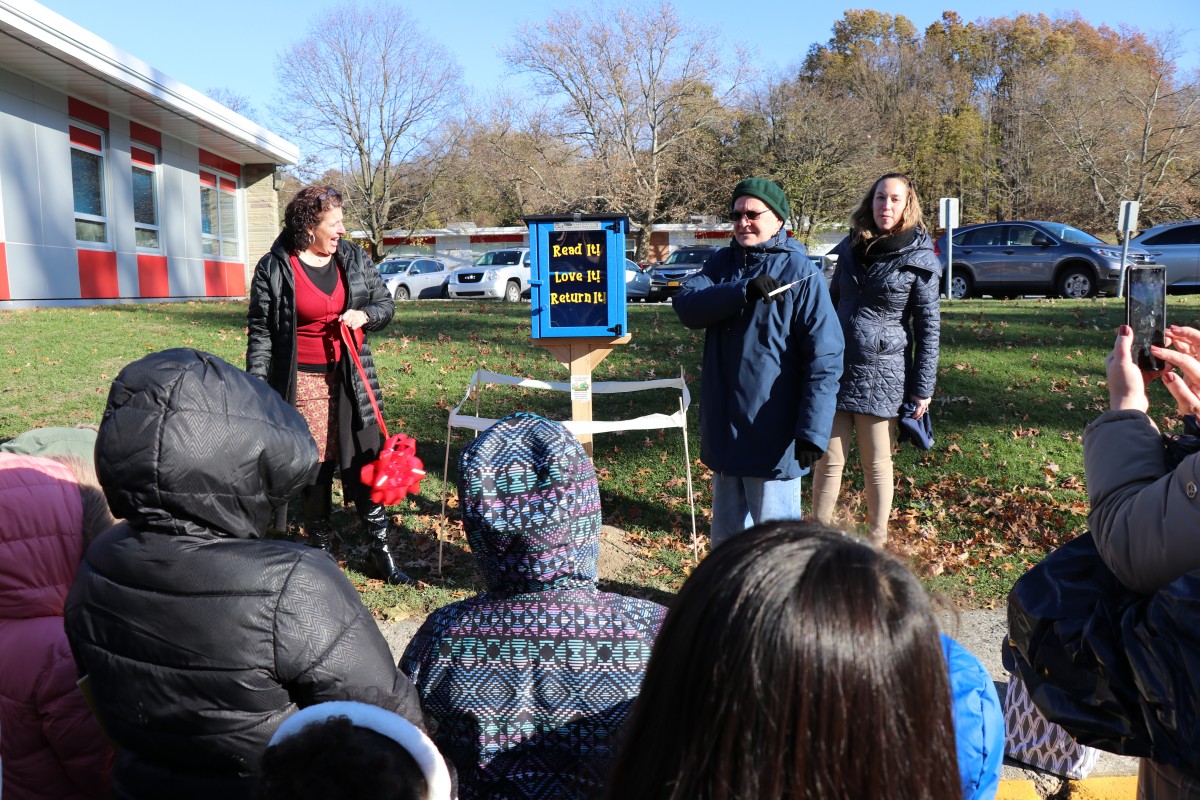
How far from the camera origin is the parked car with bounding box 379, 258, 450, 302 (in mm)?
29828

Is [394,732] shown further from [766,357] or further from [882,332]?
[882,332]

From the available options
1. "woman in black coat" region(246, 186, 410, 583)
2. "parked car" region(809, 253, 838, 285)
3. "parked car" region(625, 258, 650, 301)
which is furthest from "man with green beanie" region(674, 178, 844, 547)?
"parked car" region(625, 258, 650, 301)

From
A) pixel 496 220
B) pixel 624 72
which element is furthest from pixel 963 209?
pixel 496 220

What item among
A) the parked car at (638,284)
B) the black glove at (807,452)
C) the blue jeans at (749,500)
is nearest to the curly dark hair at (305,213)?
the blue jeans at (749,500)

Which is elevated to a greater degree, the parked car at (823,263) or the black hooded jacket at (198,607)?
the parked car at (823,263)

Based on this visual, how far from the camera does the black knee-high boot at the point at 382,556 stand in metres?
4.97

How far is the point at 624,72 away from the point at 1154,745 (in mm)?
45359

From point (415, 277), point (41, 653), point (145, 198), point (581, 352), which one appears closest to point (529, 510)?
point (41, 653)

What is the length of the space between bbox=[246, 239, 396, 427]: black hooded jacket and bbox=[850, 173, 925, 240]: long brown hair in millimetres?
2481

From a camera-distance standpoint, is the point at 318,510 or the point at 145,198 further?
the point at 145,198

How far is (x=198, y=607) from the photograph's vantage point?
1733 millimetres

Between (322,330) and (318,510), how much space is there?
1000 millimetres

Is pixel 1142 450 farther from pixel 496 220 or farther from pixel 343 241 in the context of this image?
pixel 496 220

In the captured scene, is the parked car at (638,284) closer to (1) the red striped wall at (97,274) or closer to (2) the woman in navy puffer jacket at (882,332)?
(1) the red striped wall at (97,274)
